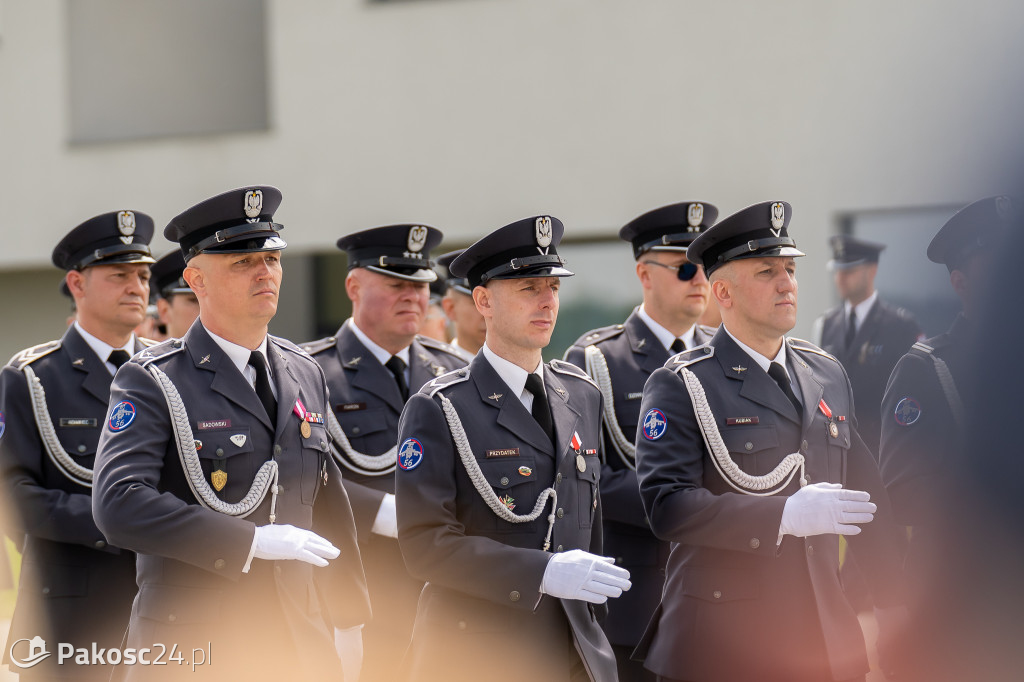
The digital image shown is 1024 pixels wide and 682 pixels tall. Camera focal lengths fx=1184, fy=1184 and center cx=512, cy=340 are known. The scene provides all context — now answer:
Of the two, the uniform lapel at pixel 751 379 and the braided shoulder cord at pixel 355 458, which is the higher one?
the uniform lapel at pixel 751 379

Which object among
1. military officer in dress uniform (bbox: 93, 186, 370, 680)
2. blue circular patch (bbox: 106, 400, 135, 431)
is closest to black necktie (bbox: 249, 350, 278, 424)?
military officer in dress uniform (bbox: 93, 186, 370, 680)

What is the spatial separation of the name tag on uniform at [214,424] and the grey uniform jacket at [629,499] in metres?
1.47

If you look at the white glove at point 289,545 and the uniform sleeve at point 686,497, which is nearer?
the white glove at point 289,545

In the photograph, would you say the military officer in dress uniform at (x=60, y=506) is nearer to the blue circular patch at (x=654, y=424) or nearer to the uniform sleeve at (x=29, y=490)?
the uniform sleeve at (x=29, y=490)

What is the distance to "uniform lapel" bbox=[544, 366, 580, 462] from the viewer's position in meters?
3.57

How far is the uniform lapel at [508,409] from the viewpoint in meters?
3.54

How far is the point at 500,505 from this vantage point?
11.3 feet

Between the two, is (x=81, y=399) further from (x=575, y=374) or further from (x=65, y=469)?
(x=575, y=374)

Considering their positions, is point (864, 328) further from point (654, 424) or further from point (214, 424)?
point (214, 424)

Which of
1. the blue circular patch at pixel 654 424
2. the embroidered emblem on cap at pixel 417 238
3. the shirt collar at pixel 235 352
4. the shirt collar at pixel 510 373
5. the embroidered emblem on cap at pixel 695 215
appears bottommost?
the blue circular patch at pixel 654 424

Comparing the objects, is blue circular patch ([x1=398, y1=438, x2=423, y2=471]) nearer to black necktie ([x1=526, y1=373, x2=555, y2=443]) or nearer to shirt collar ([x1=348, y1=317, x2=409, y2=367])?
black necktie ([x1=526, y1=373, x2=555, y2=443])

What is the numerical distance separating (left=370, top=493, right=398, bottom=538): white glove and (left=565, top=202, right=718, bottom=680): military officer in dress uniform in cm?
83

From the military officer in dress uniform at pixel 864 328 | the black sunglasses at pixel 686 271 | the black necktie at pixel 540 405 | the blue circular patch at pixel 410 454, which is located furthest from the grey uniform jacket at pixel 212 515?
the military officer in dress uniform at pixel 864 328

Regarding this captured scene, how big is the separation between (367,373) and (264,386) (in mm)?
1605
